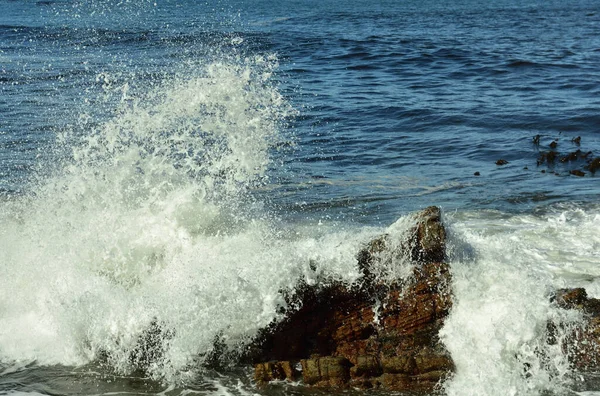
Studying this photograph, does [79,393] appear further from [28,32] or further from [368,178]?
[28,32]

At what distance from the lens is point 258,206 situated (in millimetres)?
9906

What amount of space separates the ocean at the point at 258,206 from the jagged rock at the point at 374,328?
0.13 meters

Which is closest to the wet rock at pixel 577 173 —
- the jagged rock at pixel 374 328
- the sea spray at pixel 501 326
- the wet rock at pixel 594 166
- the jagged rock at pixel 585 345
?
the wet rock at pixel 594 166

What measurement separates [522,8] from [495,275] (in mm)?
44610

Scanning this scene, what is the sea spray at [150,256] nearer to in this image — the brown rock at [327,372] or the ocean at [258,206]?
the ocean at [258,206]

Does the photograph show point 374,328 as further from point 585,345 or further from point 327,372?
point 585,345

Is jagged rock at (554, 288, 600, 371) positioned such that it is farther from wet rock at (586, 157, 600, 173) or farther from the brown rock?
wet rock at (586, 157, 600, 173)

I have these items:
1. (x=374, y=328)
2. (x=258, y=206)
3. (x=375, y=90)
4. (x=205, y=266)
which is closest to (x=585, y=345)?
(x=374, y=328)

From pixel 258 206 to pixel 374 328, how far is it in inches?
175

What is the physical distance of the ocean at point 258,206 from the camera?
18.9ft

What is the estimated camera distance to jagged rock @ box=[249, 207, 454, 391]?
17.7ft

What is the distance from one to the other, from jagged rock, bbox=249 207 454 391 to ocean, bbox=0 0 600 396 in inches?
5.1

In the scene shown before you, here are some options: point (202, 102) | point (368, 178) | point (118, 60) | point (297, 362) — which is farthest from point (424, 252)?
point (118, 60)

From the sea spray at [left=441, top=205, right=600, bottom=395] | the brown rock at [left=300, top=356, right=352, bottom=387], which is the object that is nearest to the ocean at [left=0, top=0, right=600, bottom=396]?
the sea spray at [left=441, top=205, right=600, bottom=395]
